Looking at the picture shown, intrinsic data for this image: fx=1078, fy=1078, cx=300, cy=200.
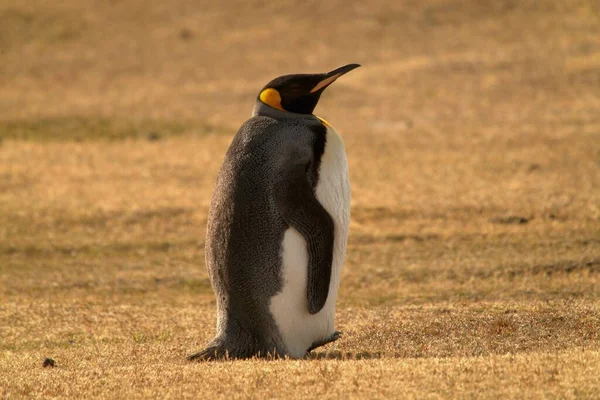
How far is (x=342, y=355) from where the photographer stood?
7098 mm

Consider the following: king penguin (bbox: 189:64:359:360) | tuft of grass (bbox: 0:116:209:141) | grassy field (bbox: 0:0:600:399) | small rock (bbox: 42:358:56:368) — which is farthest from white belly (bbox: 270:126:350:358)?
tuft of grass (bbox: 0:116:209:141)

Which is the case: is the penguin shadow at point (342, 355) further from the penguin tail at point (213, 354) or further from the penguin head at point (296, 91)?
the penguin head at point (296, 91)

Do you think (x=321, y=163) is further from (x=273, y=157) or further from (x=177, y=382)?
(x=177, y=382)

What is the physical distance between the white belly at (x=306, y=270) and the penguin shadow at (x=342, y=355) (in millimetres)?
166

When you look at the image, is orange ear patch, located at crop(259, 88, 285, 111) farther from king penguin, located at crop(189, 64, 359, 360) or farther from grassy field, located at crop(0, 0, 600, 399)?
grassy field, located at crop(0, 0, 600, 399)

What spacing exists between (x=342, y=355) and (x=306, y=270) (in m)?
0.69

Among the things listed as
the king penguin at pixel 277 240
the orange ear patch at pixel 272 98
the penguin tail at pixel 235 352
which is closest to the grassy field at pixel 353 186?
the penguin tail at pixel 235 352

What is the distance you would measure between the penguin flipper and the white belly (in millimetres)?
57

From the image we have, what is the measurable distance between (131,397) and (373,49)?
23.2m

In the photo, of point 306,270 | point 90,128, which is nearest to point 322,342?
point 306,270

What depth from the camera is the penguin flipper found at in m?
6.73

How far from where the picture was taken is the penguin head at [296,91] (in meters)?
7.22

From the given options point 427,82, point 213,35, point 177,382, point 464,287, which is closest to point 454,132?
point 427,82

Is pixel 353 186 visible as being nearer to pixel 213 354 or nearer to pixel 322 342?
pixel 322 342
